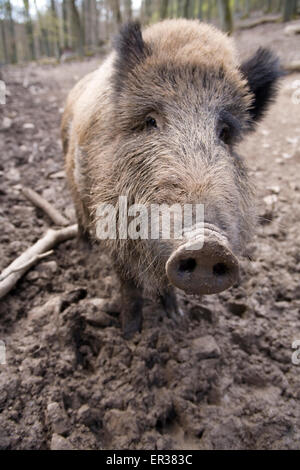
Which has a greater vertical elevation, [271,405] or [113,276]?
[113,276]

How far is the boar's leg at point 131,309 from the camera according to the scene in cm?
322

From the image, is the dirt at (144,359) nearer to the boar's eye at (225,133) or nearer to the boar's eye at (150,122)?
the boar's eye at (225,133)

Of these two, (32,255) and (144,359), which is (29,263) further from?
(144,359)

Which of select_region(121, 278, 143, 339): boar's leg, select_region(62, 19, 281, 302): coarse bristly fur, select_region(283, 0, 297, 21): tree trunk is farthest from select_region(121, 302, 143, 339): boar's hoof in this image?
select_region(283, 0, 297, 21): tree trunk

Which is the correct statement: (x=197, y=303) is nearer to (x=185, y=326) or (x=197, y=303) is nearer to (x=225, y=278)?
(x=185, y=326)

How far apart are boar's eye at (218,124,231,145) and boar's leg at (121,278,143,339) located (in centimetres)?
138

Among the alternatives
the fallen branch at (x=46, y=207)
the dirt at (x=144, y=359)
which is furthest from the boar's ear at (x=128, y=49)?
the fallen branch at (x=46, y=207)

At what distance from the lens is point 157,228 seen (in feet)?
6.75

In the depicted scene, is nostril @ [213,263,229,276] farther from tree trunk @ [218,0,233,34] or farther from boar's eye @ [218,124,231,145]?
tree trunk @ [218,0,233,34]

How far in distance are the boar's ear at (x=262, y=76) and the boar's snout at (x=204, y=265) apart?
1540 millimetres

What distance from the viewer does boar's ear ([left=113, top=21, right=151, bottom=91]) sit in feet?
8.80

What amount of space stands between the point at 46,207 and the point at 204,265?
3132 millimetres

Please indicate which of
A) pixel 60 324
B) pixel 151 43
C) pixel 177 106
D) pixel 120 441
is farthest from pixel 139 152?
pixel 120 441

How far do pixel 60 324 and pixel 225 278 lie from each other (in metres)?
1.72
